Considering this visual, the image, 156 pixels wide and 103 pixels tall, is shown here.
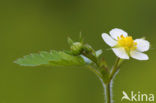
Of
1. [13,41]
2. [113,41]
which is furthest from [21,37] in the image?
[113,41]

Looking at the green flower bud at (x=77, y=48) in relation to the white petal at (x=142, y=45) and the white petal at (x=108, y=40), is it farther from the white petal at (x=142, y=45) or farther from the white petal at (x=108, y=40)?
the white petal at (x=142, y=45)

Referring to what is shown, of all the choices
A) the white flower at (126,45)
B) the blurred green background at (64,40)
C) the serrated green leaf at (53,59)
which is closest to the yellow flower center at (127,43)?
the white flower at (126,45)

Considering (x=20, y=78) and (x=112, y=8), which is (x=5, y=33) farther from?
(x=112, y=8)

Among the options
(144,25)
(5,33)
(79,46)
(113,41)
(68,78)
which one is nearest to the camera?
(79,46)

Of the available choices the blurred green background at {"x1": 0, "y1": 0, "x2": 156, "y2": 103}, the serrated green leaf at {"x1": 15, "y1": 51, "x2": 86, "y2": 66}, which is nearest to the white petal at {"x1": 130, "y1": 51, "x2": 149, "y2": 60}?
the serrated green leaf at {"x1": 15, "y1": 51, "x2": 86, "y2": 66}

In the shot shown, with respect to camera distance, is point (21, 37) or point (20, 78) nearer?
point (20, 78)

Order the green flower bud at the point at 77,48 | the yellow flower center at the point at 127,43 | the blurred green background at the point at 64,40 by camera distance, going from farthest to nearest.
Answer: the blurred green background at the point at 64,40 → the yellow flower center at the point at 127,43 → the green flower bud at the point at 77,48

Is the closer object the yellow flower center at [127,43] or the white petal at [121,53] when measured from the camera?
the white petal at [121,53]

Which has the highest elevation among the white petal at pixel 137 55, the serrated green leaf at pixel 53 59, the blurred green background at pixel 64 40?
the blurred green background at pixel 64 40

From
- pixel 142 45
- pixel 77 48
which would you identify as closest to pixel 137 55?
pixel 142 45
